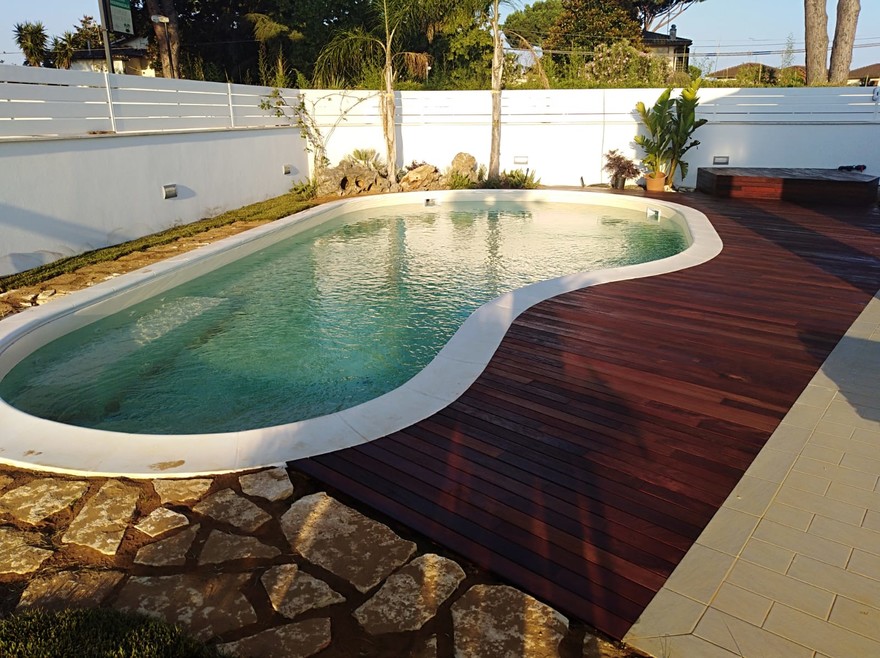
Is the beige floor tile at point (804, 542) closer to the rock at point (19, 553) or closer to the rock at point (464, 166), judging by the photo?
the rock at point (19, 553)

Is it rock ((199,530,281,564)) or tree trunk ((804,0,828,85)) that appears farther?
tree trunk ((804,0,828,85))

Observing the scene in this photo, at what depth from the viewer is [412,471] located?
3414mm

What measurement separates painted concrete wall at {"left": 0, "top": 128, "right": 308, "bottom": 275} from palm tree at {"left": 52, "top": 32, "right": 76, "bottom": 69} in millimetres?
21262

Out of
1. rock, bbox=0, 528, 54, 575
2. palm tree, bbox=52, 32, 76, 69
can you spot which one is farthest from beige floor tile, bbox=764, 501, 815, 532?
palm tree, bbox=52, 32, 76, 69

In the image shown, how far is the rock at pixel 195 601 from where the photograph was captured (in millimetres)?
2439

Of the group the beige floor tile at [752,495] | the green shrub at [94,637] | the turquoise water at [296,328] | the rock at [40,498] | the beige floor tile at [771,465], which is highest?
the green shrub at [94,637]

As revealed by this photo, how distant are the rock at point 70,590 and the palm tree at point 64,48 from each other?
3285cm

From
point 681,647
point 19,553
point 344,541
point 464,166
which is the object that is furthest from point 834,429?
point 464,166

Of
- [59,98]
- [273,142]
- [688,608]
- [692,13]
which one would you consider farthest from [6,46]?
[688,608]

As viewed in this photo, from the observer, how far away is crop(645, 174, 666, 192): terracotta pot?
1471cm

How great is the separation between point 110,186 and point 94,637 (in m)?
8.70

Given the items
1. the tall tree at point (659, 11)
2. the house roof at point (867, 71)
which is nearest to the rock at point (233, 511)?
the tall tree at point (659, 11)

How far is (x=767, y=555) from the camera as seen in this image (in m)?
2.77

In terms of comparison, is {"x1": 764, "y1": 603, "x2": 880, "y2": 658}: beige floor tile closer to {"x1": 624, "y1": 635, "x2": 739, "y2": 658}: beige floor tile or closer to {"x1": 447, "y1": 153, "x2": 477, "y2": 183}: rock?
{"x1": 624, "y1": 635, "x2": 739, "y2": 658}: beige floor tile
